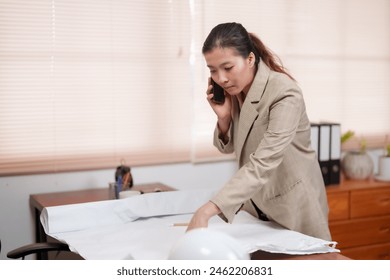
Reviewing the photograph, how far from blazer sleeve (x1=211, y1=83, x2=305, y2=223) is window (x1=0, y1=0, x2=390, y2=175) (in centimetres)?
87

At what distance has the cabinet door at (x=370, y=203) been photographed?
2389mm

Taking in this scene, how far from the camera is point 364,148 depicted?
8.39 ft

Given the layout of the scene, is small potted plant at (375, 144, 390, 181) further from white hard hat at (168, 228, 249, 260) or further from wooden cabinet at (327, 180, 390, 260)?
white hard hat at (168, 228, 249, 260)

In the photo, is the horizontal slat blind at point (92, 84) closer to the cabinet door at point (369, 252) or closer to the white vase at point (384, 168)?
the cabinet door at point (369, 252)

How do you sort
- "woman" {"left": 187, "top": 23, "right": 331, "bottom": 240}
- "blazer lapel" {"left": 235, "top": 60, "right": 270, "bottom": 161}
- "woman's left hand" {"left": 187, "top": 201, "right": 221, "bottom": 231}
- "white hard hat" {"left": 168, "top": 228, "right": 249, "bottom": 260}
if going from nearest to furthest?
"white hard hat" {"left": 168, "top": 228, "right": 249, "bottom": 260} < "woman's left hand" {"left": 187, "top": 201, "right": 221, "bottom": 231} < "woman" {"left": 187, "top": 23, "right": 331, "bottom": 240} < "blazer lapel" {"left": 235, "top": 60, "right": 270, "bottom": 161}

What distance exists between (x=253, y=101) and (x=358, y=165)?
1328 millimetres

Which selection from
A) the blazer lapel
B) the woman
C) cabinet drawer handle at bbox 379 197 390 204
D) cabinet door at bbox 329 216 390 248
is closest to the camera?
the woman

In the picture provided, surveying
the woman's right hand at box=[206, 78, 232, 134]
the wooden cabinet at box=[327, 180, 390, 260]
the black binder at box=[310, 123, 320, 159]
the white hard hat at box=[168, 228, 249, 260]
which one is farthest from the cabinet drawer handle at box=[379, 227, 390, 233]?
the white hard hat at box=[168, 228, 249, 260]

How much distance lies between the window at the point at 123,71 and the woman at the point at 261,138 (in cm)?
71

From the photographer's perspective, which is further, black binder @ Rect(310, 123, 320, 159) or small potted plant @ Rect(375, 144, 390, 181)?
small potted plant @ Rect(375, 144, 390, 181)

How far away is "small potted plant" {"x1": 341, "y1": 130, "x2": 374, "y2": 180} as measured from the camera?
2.53 m

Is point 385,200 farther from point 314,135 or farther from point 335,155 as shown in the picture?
point 314,135
